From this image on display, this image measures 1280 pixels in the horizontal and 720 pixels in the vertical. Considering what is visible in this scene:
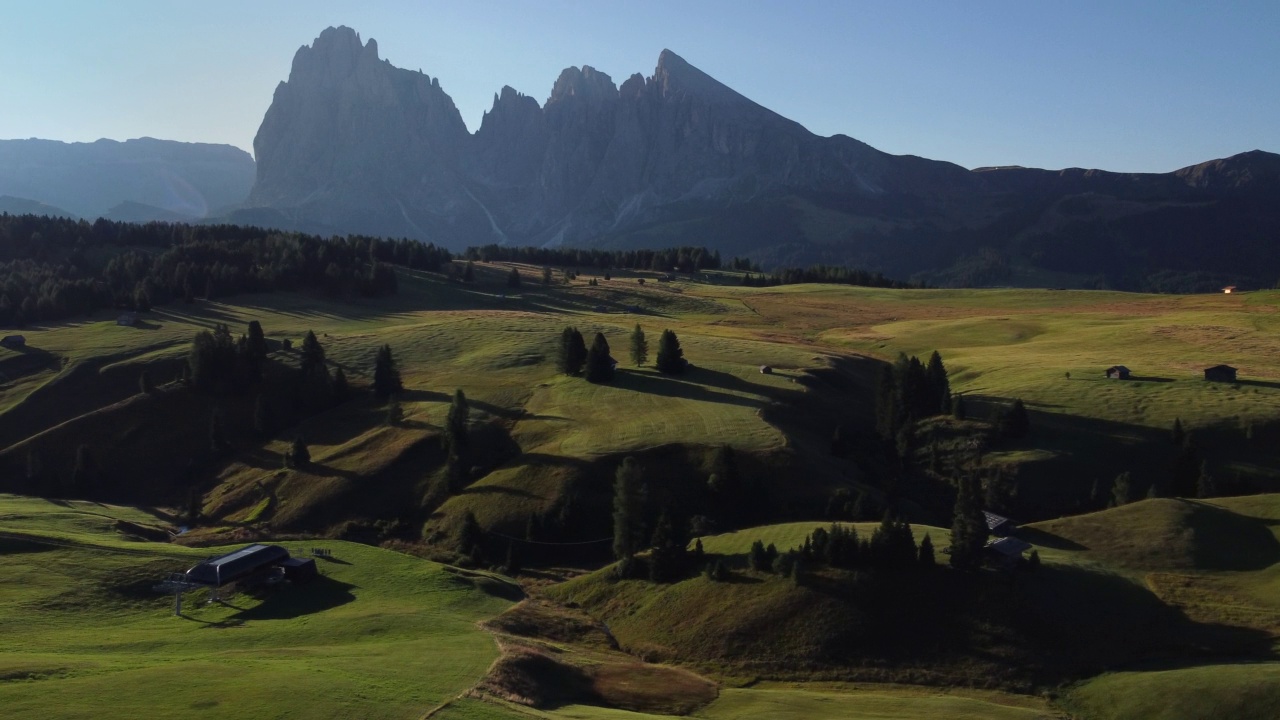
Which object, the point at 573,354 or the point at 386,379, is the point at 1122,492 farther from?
the point at 386,379

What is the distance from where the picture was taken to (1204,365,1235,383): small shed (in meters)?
104

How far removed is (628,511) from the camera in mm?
70375

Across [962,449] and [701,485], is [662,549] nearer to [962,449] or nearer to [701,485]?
[701,485]

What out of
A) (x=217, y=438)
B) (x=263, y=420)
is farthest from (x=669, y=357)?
(x=217, y=438)

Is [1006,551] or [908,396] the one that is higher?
[908,396]

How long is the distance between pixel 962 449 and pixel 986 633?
139 ft

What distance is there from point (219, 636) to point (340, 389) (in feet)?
215

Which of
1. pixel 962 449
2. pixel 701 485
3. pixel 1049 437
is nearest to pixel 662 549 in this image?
pixel 701 485

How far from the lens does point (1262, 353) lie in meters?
122

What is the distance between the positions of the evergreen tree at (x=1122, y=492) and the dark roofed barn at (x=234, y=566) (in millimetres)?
66261

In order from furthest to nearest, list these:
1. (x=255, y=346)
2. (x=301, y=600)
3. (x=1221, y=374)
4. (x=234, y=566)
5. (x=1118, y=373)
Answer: (x=255, y=346)
(x=1118, y=373)
(x=1221, y=374)
(x=234, y=566)
(x=301, y=600)

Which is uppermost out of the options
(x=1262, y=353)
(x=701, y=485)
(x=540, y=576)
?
(x=1262, y=353)

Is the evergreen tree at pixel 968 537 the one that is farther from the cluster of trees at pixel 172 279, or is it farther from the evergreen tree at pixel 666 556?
the cluster of trees at pixel 172 279

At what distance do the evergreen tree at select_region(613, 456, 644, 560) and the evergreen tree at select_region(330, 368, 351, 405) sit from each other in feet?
174
